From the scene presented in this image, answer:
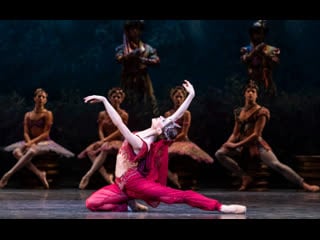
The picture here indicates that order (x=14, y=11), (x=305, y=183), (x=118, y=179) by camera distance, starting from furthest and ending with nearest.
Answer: (x=305, y=183) → (x=14, y=11) → (x=118, y=179)

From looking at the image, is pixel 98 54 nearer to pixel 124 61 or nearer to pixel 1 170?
pixel 124 61

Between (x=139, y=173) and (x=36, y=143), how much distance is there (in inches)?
160

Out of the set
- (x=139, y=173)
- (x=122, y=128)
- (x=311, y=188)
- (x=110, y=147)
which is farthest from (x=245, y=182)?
(x=122, y=128)

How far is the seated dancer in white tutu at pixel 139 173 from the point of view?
6.43 meters

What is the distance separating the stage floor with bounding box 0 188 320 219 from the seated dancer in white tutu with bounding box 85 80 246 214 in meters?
0.14

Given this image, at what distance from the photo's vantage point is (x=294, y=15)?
8344mm

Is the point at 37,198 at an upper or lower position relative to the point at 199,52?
lower

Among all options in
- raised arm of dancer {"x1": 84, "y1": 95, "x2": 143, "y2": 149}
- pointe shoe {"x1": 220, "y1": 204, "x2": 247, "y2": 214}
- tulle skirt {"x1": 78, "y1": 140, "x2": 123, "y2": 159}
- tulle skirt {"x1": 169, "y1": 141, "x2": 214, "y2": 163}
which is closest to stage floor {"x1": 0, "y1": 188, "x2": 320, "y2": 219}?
pointe shoe {"x1": 220, "y1": 204, "x2": 247, "y2": 214}

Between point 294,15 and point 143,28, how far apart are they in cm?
310

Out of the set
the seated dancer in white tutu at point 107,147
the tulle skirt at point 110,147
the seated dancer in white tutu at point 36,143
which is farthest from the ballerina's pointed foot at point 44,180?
the tulle skirt at point 110,147
